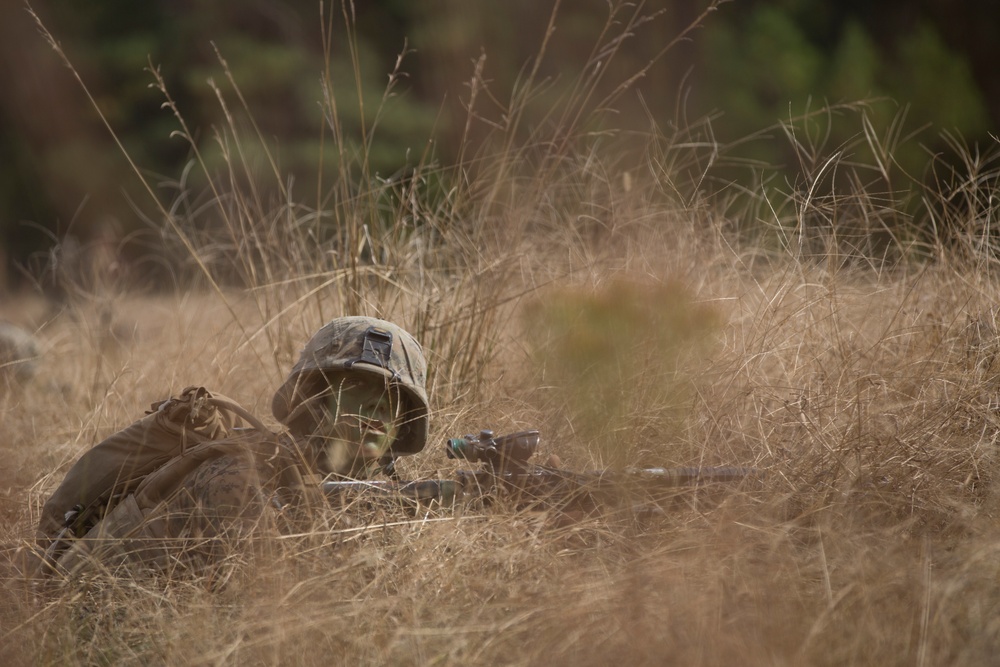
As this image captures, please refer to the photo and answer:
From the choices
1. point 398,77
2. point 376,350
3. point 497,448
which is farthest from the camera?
point 398,77

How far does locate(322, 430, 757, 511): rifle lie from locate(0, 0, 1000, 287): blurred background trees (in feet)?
21.8

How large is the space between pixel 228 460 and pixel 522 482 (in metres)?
0.77

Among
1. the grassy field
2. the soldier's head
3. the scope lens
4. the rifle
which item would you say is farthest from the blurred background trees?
the scope lens

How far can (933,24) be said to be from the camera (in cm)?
910

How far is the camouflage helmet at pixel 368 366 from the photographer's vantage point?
106 inches

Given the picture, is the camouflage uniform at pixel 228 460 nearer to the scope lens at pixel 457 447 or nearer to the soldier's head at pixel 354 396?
the soldier's head at pixel 354 396

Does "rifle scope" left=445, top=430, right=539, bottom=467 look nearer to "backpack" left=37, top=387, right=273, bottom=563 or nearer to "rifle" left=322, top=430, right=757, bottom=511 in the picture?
"rifle" left=322, top=430, right=757, bottom=511

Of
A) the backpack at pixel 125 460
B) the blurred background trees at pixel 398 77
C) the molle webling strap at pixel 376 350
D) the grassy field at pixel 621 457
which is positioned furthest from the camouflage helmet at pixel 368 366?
the blurred background trees at pixel 398 77

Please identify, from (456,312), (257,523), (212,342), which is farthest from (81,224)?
(257,523)

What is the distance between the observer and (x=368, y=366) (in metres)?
2.65

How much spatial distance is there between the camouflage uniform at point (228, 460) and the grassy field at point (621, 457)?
0.11m

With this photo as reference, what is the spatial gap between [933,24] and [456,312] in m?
7.27

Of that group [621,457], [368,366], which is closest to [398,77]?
[621,457]

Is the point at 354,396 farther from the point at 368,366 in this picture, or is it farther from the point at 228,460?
the point at 228,460
